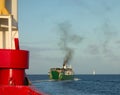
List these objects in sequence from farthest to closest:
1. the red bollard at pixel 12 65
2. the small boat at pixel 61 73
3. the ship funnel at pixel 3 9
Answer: the small boat at pixel 61 73 < the ship funnel at pixel 3 9 < the red bollard at pixel 12 65

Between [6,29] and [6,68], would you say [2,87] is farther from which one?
[6,29]

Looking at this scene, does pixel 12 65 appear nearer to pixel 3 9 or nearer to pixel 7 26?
pixel 3 9

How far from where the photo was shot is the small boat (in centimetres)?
15212

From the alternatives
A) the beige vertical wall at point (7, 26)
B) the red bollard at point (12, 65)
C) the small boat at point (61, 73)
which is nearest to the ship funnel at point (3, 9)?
the beige vertical wall at point (7, 26)

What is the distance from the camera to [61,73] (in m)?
152

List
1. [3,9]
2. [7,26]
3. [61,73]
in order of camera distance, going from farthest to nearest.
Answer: [61,73] → [7,26] → [3,9]

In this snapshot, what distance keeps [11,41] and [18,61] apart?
164cm

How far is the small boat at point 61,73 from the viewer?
152 metres

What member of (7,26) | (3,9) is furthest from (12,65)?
(7,26)

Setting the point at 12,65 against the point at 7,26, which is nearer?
the point at 12,65

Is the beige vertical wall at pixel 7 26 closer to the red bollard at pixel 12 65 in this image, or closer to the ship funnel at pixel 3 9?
the ship funnel at pixel 3 9

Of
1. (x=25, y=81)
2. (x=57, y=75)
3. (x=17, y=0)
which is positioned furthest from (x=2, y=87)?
(x=57, y=75)

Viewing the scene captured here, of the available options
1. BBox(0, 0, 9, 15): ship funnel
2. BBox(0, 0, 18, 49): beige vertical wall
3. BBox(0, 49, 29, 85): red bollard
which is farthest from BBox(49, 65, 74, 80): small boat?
BBox(0, 49, 29, 85): red bollard

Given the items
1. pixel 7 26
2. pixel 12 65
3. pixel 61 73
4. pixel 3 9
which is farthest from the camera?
pixel 61 73
